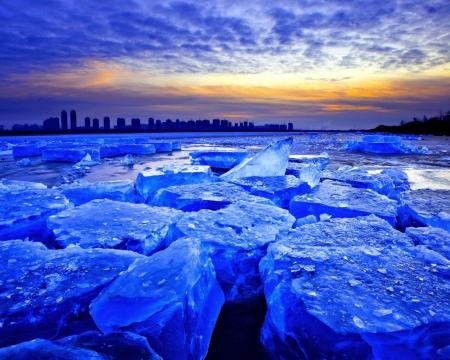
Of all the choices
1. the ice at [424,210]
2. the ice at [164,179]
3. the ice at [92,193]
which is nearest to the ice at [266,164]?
the ice at [164,179]

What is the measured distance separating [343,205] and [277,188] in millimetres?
1014

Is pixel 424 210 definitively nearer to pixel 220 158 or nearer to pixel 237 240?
pixel 237 240

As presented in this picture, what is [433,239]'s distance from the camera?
6.77ft

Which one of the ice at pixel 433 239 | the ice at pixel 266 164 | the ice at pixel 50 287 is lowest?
the ice at pixel 50 287

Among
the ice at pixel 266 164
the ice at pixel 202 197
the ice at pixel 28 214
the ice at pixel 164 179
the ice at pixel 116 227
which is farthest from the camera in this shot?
the ice at pixel 266 164

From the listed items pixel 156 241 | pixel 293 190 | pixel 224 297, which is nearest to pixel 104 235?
pixel 156 241

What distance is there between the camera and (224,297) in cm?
179

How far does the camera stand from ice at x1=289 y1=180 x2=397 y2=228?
2814mm

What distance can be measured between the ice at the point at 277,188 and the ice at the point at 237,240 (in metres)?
1.15

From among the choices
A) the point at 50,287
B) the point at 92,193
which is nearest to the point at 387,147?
the point at 92,193

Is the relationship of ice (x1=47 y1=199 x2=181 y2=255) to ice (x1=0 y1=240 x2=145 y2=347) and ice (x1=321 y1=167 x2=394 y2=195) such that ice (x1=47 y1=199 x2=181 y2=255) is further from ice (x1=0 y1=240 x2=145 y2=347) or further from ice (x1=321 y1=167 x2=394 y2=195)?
ice (x1=321 y1=167 x2=394 y2=195)

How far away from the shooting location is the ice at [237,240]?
1.88 m

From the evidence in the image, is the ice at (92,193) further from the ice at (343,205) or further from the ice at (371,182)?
the ice at (371,182)

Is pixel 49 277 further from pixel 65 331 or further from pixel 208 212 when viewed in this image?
pixel 208 212
